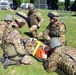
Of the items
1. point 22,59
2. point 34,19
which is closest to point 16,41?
point 22,59

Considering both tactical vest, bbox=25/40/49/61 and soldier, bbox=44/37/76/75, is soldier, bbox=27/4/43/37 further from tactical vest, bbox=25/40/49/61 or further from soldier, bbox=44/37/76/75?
soldier, bbox=44/37/76/75

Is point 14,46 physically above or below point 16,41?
A: below

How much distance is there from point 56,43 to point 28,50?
70.8 inches

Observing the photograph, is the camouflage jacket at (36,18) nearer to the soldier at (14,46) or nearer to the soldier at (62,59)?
the soldier at (14,46)

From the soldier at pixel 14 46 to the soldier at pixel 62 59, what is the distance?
87 cm

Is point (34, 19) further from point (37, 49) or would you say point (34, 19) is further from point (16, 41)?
point (16, 41)

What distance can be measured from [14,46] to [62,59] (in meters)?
1.60

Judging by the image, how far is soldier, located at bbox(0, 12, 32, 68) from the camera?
7961 mm

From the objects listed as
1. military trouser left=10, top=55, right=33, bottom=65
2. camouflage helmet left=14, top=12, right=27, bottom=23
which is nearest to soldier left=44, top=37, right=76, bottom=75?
military trouser left=10, top=55, right=33, bottom=65

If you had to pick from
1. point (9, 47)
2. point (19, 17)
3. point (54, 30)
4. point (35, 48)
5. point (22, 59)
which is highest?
point (19, 17)

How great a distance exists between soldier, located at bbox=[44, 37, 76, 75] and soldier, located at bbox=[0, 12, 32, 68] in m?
0.87

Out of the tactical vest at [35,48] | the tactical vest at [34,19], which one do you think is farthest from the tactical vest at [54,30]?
the tactical vest at [34,19]

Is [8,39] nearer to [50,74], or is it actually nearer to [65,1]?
[50,74]

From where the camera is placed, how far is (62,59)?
24.0 ft
